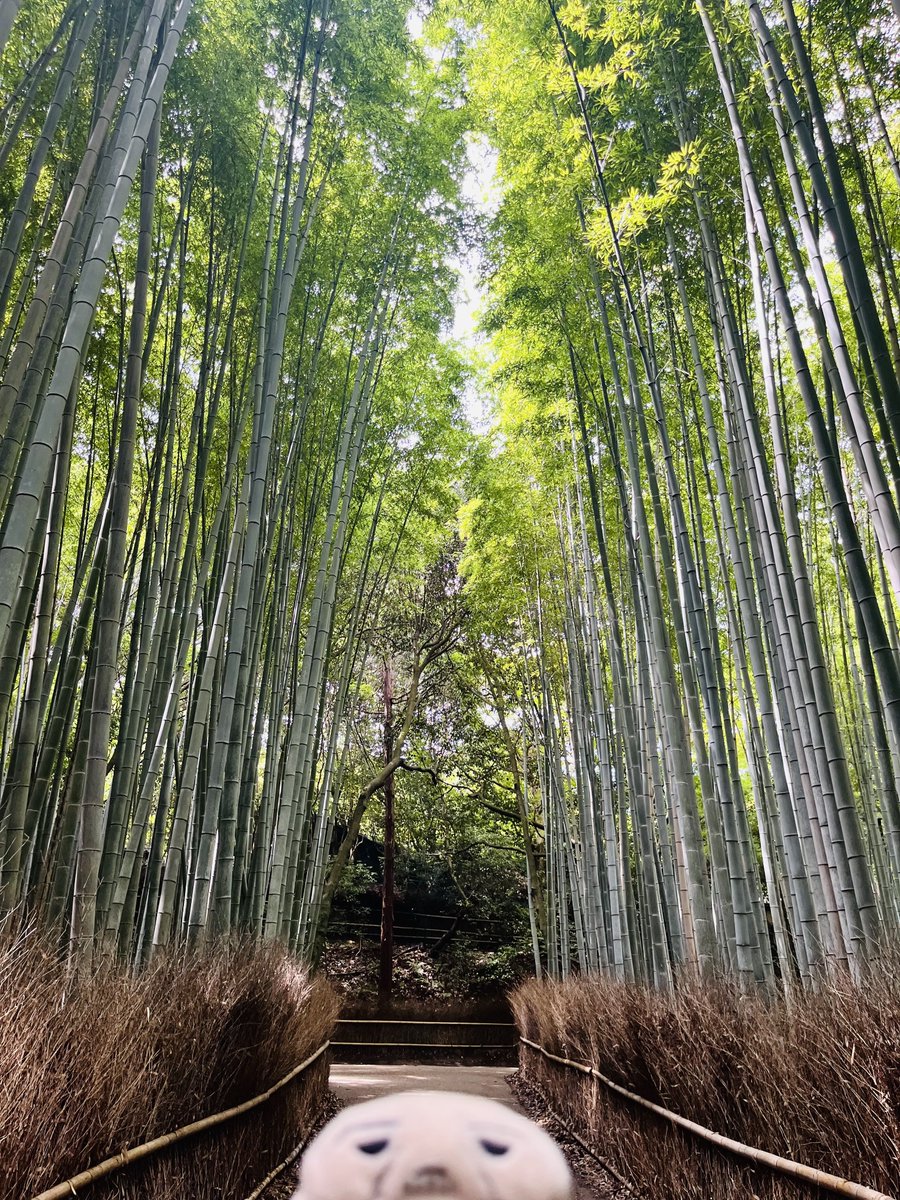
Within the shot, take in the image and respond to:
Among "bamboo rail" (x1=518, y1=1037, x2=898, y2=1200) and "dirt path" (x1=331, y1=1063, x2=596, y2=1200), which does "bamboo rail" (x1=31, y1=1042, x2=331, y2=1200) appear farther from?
"dirt path" (x1=331, y1=1063, x2=596, y2=1200)

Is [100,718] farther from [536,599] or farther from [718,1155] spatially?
[536,599]

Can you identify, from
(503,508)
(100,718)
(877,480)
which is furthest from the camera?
(503,508)

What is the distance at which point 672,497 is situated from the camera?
308 cm

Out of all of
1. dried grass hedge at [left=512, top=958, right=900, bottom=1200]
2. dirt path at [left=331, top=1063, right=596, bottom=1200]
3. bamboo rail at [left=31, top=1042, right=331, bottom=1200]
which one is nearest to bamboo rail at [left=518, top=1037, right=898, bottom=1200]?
dried grass hedge at [left=512, top=958, right=900, bottom=1200]

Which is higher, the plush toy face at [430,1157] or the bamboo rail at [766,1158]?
the plush toy face at [430,1157]

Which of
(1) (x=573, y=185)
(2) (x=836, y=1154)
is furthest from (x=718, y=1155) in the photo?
(1) (x=573, y=185)

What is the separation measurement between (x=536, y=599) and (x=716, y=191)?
4659 millimetres

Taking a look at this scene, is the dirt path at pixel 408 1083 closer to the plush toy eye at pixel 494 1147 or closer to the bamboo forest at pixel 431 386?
the bamboo forest at pixel 431 386

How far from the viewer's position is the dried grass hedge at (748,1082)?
1274mm

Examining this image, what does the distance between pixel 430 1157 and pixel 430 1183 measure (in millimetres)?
14

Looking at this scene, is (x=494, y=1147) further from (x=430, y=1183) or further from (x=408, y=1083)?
(x=408, y=1083)

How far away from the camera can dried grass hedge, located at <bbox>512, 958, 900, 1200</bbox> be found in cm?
127

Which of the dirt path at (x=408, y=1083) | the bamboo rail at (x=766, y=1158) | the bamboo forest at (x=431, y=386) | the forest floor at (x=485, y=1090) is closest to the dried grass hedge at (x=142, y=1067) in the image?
the bamboo forest at (x=431, y=386)

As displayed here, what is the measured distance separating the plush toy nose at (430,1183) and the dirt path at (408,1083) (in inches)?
139
